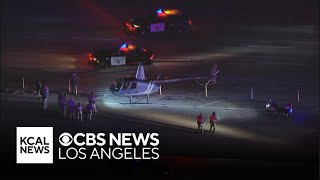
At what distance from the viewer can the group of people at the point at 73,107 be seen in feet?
38.1

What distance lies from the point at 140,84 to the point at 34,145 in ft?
4.83

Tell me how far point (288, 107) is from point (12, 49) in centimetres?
345

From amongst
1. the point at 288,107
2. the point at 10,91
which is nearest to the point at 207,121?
the point at 288,107

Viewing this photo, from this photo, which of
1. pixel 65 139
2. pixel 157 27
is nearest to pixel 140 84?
pixel 157 27

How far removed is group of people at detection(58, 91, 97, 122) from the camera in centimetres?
1162

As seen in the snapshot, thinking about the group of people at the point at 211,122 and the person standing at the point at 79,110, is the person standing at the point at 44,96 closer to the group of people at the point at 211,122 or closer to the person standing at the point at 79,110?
the person standing at the point at 79,110

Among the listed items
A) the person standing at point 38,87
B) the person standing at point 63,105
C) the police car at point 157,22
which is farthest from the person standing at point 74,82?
the police car at point 157,22

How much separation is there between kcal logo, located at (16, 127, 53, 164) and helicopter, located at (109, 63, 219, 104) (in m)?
0.95

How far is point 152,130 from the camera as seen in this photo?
11.6 metres

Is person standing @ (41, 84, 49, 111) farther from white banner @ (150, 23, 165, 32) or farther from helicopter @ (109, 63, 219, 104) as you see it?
white banner @ (150, 23, 165, 32)

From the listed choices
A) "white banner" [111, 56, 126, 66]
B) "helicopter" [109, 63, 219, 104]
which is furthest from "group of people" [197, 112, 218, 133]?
"white banner" [111, 56, 126, 66]

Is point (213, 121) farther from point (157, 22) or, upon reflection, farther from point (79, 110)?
point (79, 110)

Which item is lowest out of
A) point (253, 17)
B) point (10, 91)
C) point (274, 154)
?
point (274, 154)

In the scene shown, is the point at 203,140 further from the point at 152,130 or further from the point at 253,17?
the point at 253,17
